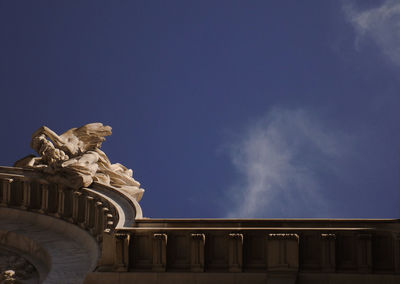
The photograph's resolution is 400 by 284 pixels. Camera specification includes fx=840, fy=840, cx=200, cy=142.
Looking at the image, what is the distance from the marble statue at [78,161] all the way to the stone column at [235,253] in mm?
8003

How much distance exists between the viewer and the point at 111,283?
23719mm

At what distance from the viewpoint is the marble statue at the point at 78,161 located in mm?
30266

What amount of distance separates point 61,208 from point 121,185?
251 cm

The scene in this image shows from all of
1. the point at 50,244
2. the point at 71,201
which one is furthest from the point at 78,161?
the point at 50,244

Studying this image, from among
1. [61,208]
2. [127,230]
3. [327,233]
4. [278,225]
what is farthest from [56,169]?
[327,233]

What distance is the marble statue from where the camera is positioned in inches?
1192

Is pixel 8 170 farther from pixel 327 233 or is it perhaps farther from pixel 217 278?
pixel 327 233

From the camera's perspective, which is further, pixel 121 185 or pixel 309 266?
pixel 121 185

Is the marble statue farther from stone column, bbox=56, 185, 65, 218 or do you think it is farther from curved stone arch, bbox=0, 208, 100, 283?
curved stone arch, bbox=0, 208, 100, 283

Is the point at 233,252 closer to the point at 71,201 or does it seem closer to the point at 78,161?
the point at 71,201

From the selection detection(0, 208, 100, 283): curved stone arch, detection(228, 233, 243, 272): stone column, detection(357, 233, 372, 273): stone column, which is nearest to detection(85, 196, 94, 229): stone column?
detection(0, 208, 100, 283): curved stone arch

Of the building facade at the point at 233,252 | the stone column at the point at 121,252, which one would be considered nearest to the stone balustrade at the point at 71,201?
the building facade at the point at 233,252

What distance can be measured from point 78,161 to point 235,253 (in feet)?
30.4

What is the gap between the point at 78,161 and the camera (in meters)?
30.7
